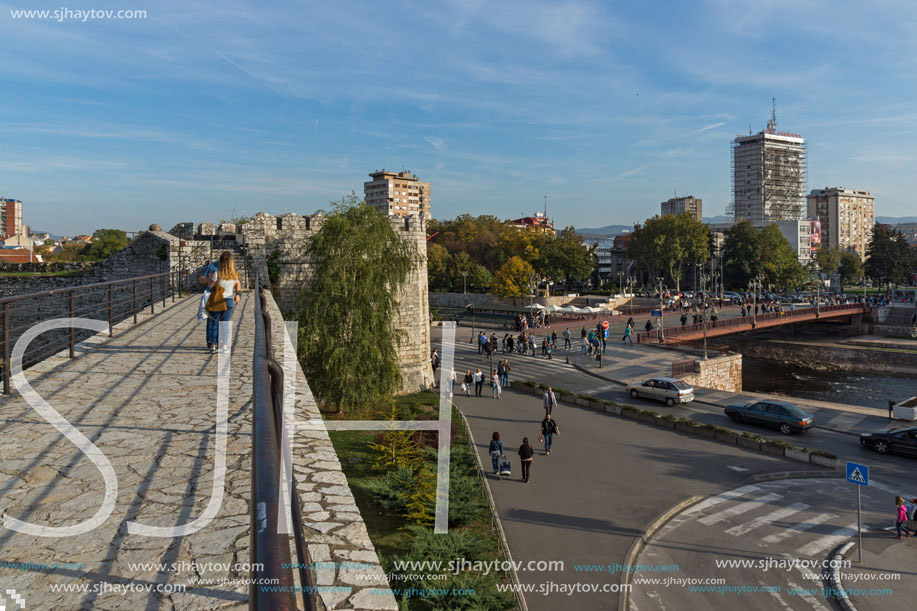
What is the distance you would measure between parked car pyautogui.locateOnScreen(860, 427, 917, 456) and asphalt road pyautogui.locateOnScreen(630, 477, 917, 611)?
3014 millimetres

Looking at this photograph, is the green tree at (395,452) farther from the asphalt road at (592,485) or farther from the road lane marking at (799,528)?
the road lane marking at (799,528)

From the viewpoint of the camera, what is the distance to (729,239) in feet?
256

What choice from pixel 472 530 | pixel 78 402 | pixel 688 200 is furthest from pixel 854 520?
pixel 688 200

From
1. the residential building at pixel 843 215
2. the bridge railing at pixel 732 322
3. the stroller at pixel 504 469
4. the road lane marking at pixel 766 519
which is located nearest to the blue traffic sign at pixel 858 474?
the road lane marking at pixel 766 519

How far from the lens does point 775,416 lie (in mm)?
18750

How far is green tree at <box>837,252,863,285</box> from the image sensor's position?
103312 mm

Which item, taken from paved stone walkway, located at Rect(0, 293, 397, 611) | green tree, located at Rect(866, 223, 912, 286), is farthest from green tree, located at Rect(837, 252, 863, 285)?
paved stone walkway, located at Rect(0, 293, 397, 611)

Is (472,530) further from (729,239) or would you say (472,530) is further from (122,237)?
(729,239)

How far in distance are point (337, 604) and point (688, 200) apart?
175940 millimetres

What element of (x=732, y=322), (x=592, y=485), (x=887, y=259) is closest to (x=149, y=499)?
(x=592, y=485)

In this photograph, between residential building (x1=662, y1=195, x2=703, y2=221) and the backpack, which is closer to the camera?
the backpack

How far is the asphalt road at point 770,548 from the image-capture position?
8.89 m

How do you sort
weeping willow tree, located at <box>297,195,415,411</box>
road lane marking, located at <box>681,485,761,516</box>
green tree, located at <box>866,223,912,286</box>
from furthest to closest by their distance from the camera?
1. green tree, located at <box>866,223,912,286</box>
2. weeping willow tree, located at <box>297,195,415,411</box>
3. road lane marking, located at <box>681,485,761,516</box>

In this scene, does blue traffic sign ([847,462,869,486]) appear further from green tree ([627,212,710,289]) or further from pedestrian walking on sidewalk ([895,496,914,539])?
green tree ([627,212,710,289])
